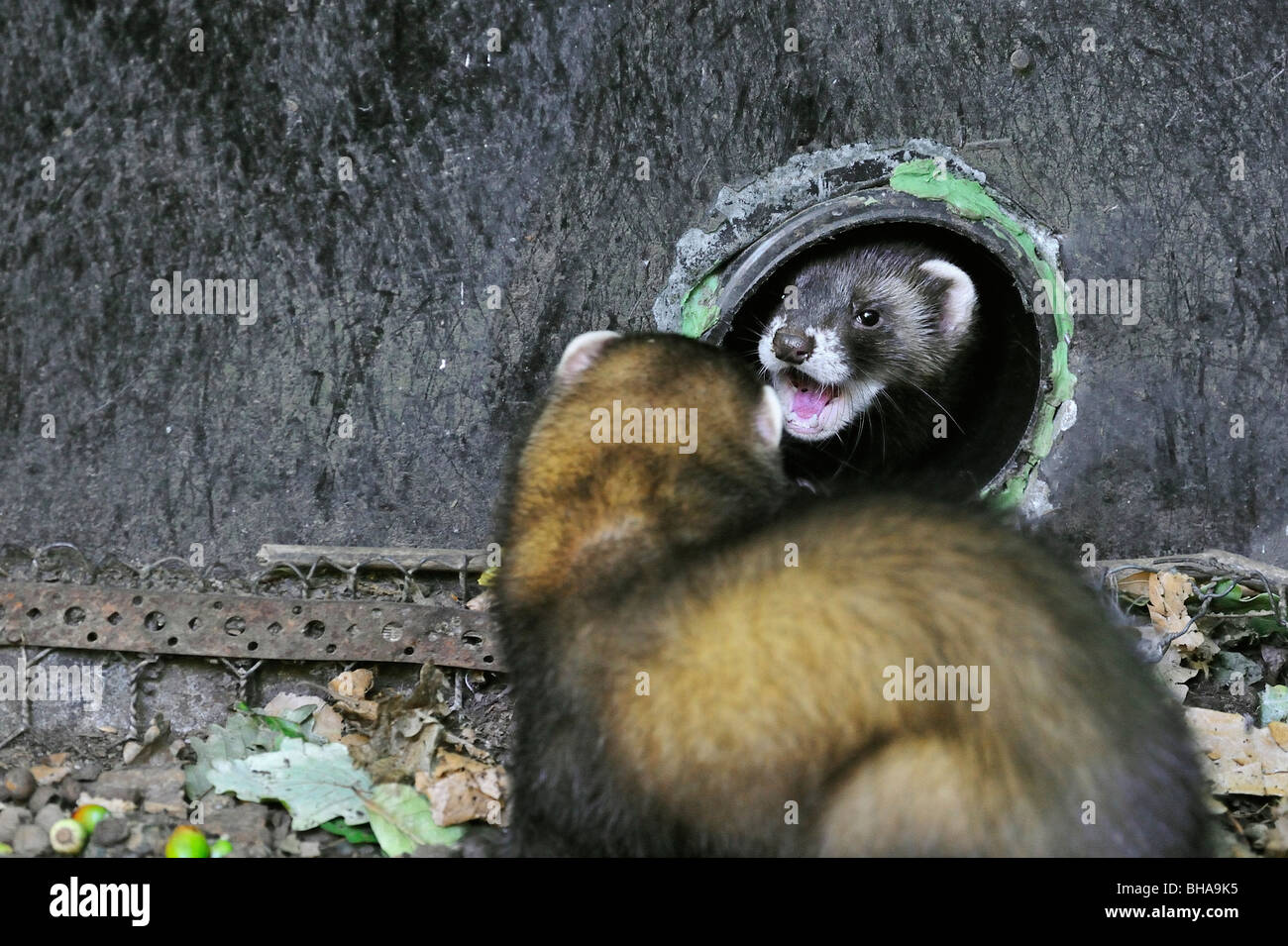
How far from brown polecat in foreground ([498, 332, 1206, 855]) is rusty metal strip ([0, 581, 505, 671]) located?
1.17 meters

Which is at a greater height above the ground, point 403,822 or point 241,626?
point 241,626

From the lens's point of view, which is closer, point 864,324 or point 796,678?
point 796,678

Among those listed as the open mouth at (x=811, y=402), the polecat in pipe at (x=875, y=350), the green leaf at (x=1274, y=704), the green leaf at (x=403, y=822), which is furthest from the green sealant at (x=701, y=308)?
the green leaf at (x=1274, y=704)

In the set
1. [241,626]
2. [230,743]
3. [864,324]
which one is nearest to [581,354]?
[241,626]

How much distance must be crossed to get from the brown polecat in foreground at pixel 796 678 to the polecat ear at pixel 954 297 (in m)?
2.49

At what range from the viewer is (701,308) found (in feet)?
14.4

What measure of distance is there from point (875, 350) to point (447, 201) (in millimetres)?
1966

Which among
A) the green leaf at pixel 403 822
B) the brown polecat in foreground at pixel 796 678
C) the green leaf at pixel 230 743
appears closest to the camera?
the brown polecat in foreground at pixel 796 678

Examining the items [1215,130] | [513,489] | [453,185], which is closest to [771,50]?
[453,185]

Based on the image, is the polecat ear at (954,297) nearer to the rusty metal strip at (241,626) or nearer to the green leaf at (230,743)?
the rusty metal strip at (241,626)

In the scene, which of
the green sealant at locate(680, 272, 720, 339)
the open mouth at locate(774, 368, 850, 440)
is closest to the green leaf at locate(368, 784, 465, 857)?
the green sealant at locate(680, 272, 720, 339)

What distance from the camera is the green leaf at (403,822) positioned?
346cm

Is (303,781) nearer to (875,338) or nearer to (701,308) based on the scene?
(701,308)
